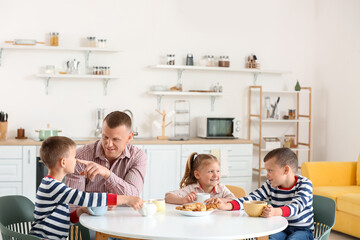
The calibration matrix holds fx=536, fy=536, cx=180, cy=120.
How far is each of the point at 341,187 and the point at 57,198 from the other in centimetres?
340

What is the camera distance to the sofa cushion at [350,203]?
180 inches

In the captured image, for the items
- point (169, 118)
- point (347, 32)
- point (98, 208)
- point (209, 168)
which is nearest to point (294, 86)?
point (347, 32)

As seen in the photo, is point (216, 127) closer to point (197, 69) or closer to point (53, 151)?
point (197, 69)

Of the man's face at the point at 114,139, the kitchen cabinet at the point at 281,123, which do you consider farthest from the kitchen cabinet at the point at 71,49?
the man's face at the point at 114,139

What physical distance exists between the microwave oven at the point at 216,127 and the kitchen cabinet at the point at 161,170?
49 cm

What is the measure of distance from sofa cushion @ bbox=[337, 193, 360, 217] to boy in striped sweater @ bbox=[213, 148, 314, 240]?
6.26 ft

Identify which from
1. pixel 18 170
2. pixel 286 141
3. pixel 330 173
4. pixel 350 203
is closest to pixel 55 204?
pixel 18 170

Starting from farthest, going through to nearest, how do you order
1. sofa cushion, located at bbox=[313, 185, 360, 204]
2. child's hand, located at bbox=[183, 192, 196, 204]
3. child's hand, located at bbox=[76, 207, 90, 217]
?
sofa cushion, located at bbox=[313, 185, 360, 204]
child's hand, located at bbox=[183, 192, 196, 204]
child's hand, located at bbox=[76, 207, 90, 217]

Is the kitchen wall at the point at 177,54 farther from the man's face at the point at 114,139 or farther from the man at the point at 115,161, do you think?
the man's face at the point at 114,139

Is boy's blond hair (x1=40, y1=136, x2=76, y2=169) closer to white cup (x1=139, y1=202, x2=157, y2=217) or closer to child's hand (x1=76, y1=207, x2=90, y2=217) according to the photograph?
child's hand (x1=76, y1=207, x2=90, y2=217)

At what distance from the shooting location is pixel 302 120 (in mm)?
6430

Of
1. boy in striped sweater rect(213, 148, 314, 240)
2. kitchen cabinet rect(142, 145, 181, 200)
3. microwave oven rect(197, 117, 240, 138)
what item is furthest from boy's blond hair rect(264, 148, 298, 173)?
microwave oven rect(197, 117, 240, 138)

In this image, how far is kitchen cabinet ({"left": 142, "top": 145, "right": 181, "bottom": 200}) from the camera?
5.60 metres

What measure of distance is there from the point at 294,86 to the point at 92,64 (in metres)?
2.54
